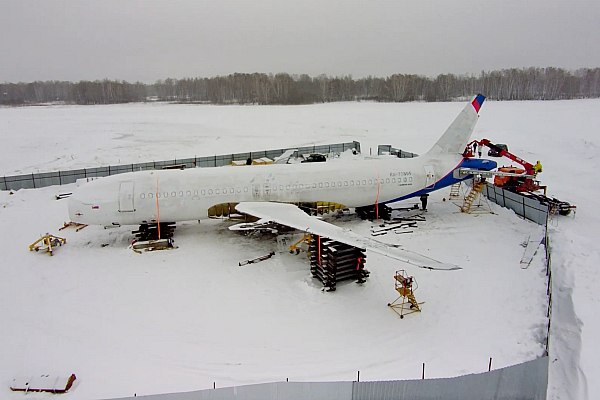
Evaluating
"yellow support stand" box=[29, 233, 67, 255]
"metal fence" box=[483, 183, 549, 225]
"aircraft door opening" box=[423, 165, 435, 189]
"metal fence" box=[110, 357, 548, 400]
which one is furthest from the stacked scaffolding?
"yellow support stand" box=[29, 233, 67, 255]

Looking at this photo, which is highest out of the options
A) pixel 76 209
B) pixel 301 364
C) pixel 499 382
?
pixel 76 209

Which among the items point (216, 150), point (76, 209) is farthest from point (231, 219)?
point (216, 150)

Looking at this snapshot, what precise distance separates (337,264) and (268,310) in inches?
140

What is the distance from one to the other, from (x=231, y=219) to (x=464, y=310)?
13.0 m

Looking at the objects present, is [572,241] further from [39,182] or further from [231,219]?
[39,182]

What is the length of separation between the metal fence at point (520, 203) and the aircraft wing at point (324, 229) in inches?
470

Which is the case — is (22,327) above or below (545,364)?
below

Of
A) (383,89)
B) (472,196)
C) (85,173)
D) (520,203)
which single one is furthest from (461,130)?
(383,89)

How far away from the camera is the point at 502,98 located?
133 metres

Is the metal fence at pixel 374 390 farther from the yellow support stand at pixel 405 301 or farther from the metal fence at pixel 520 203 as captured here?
the metal fence at pixel 520 203

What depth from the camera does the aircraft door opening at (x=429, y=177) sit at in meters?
25.9

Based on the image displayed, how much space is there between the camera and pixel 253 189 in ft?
77.1

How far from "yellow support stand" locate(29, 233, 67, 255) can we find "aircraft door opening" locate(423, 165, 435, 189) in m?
21.3

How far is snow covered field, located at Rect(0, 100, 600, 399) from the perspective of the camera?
43.1ft
